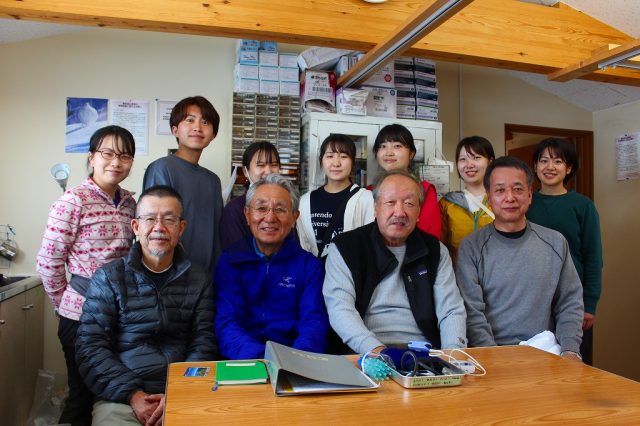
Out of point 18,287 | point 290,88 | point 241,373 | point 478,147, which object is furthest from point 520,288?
point 18,287

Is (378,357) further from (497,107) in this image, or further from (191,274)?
(497,107)

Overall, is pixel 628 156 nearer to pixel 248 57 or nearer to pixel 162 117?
pixel 248 57

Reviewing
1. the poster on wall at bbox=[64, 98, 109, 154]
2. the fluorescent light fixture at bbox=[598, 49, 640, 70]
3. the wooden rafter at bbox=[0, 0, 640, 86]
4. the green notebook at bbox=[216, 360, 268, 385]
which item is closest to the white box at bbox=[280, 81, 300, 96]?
the wooden rafter at bbox=[0, 0, 640, 86]

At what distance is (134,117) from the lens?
10.2 ft

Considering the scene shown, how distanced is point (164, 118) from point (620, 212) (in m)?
3.72

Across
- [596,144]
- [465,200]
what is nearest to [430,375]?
[465,200]

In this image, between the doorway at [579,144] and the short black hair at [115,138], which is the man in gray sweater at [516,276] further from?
the doorway at [579,144]

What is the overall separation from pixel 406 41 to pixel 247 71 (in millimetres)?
1133

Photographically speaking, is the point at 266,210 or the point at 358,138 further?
the point at 358,138

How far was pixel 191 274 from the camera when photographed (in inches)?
65.5

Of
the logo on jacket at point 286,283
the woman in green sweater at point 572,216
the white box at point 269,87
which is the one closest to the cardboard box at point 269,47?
the white box at point 269,87

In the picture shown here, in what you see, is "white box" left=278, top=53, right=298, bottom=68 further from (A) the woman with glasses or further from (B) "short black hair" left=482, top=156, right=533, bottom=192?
(B) "short black hair" left=482, top=156, right=533, bottom=192

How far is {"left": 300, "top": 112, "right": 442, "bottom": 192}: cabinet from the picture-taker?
300 centimetres

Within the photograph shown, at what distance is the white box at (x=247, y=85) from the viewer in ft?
9.95
